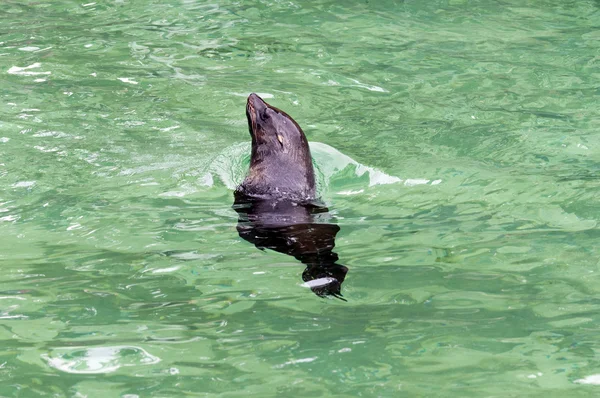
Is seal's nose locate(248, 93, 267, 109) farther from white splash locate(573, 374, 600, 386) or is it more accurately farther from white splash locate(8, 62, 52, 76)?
white splash locate(573, 374, 600, 386)

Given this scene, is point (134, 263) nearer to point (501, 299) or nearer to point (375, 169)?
point (501, 299)

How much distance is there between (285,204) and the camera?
603 centimetres

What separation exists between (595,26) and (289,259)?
7.65 meters

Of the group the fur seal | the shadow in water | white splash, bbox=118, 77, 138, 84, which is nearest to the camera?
the shadow in water

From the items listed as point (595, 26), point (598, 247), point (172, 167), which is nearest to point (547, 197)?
point (598, 247)

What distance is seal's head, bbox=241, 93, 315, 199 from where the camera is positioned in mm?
6262

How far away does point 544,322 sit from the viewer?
4277 mm

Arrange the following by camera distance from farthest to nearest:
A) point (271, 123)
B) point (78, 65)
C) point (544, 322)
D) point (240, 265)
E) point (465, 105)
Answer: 1. point (78, 65)
2. point (465, 105)
3. point (271, 123)
4. point (240, 265)
5. point (544, 322)

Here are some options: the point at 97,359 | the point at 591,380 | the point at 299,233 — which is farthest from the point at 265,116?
the point at 591,380

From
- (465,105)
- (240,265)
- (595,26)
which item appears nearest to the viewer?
(240,265)

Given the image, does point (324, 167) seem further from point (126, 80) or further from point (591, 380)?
point (591, 380)

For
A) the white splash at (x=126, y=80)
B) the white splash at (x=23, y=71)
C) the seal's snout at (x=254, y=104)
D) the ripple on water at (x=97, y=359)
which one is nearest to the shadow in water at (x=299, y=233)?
the seal's snout at (x=254, y=104)

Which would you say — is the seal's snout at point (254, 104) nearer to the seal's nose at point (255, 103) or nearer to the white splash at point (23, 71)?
the seal's nose at point (255, 103)

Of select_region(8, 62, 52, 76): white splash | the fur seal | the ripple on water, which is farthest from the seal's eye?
select_region(8, 62, 52, 76): white splash
